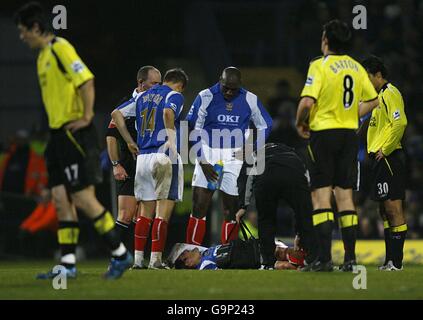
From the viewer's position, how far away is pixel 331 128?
36.0 ft

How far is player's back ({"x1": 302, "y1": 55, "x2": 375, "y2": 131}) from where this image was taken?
11.0m

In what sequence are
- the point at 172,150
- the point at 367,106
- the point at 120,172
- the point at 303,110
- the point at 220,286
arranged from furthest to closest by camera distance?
the point at 120,172 < the point at 172,150 < the point at 367,106 < the point at 303,110 < the point at 220,286

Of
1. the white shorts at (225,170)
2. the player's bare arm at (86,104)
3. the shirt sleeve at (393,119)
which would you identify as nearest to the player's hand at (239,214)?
Result: the white shorts at (225,170)

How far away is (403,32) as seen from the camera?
79.9 feet

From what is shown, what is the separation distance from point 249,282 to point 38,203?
1020cm

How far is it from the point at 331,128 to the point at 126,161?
3.41m

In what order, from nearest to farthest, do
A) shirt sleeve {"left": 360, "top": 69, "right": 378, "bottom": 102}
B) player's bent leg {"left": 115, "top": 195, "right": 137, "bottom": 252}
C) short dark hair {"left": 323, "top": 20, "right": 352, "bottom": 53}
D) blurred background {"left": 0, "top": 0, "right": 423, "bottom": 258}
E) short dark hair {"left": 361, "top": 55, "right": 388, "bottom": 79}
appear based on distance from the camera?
1. short dark hair {"left": 323, "top": 20, "right": 352, "bottom": 53}
2. shirt sleeve {"left": 360, "top": 69, "right": 378, "bottom": 102}
3. short dark hair {"left": 361, "top": 55, "right": 388, "bottom": 79}
4. player's bent leg {"left": 115, "top": 195, "right": 137, "bottom": 252}
5. blurred background {"left": 0, "top": 0, "right": 423, "bottom": 258}

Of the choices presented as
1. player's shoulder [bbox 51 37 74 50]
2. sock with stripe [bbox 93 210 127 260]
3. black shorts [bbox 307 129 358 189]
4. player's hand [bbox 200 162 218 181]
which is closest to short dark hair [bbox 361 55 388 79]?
black shorts [bbox 307 129 358 189]

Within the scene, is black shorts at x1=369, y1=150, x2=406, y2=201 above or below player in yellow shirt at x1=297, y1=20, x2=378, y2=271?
below

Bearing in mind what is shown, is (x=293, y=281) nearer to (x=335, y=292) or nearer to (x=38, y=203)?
(x=335, y=292)

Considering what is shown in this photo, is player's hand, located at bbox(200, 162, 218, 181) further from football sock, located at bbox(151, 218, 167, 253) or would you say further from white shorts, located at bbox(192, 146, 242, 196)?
football sock, located at bbox(151, 218, 167, 253)

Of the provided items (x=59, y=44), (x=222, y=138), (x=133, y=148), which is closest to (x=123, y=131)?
(x=133, y=148)

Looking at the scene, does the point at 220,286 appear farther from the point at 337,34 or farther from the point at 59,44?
the point at 337,34
